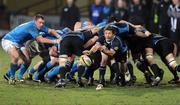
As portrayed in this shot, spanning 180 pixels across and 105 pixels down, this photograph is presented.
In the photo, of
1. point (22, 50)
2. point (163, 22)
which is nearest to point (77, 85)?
point (22, 50)

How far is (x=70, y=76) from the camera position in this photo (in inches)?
608

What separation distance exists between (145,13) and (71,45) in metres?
9.07

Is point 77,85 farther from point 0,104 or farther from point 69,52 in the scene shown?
point 0,104

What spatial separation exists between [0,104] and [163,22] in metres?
11.3

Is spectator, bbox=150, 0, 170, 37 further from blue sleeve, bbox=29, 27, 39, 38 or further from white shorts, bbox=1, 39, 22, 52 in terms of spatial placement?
white shorts, bbox=1, 39, 22, 52

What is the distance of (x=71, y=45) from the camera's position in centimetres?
1421

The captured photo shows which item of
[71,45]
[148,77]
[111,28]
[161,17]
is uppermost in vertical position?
[161,17]

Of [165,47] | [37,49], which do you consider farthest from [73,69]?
[165,47]

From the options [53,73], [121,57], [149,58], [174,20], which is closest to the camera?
[121,57]

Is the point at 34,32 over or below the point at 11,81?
over

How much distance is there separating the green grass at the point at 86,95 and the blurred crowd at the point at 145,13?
7.19m

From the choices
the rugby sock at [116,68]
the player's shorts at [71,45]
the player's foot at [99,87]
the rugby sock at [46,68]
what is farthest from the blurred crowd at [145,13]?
the player's foot at [99,87]

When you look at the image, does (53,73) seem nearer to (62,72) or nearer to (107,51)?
(62,72)

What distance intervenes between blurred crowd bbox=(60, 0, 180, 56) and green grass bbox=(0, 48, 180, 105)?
23.6 ft
